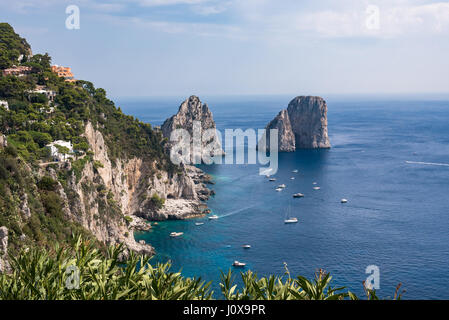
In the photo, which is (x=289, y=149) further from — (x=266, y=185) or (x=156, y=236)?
(x=156, y=236)

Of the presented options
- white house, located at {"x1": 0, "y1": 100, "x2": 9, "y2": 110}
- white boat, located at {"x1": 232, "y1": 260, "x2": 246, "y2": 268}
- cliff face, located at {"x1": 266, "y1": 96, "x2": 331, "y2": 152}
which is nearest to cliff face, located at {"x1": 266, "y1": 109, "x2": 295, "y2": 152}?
cliff face, located at {"x1": 266, "y1": 96, "x2": 331, "y2": 152}

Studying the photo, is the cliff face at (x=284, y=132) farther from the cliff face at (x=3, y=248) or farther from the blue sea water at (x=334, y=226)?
the cliff face at (x=3, y=248)

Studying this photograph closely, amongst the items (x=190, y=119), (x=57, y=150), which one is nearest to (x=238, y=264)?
(x=57, y=150)

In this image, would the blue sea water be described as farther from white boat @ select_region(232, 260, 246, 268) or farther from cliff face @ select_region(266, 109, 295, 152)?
cliff face @ select_region(266, 109, 295, 152)

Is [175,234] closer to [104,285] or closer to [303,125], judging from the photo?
[104,285]

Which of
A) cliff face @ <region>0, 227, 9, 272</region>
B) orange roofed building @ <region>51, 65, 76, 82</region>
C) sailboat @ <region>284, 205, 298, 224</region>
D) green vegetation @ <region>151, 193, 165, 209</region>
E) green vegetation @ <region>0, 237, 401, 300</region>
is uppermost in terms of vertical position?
orange roofed building @ <region>51, 65, 76, 82</region>
